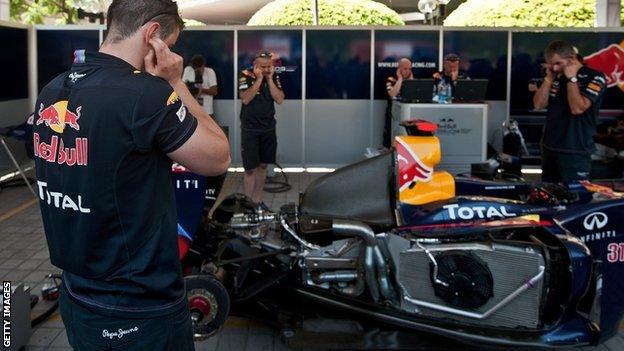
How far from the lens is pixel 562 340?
11.6 ft

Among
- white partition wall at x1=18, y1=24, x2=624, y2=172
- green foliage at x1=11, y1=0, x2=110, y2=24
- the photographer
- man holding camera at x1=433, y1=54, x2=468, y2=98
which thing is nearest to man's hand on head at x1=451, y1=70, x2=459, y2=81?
man holding camera at x1=433, y1=54, x2=468, y2=98

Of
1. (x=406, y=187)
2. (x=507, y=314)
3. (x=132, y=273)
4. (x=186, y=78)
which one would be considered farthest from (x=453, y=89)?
(x=132, y=273)

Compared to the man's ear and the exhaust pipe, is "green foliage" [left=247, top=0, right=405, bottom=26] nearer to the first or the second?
the exhaust pipe

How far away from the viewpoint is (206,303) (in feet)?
12.2

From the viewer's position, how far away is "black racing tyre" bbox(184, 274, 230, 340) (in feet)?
12.1

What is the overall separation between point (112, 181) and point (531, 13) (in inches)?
627

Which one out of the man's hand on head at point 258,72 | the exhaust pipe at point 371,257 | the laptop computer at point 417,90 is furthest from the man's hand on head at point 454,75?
the exhaust pipe at point 371,257

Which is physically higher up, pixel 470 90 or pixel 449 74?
pixel 449 74

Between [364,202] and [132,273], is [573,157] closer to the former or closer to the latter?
[364,202]

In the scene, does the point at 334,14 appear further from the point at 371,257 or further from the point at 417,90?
the point at 371,257

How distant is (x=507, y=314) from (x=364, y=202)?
3.29 feet

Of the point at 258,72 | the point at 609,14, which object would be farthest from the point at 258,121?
the point at 609,14

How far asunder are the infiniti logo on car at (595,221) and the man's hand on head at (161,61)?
2666mm

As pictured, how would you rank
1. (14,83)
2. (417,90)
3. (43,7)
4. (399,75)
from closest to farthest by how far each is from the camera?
(417,90) → (399,75) → (14,83) → (43,7)
